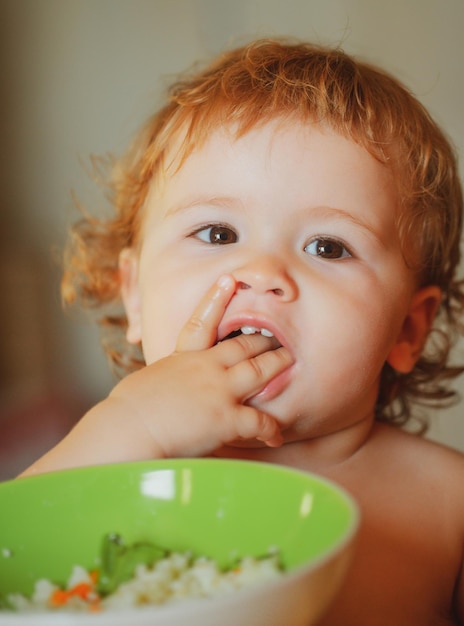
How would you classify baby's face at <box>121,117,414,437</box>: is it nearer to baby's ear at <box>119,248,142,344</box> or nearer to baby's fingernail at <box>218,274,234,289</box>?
baby's fingernail at <box>218,274,234,289</box>

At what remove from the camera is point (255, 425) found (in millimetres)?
790

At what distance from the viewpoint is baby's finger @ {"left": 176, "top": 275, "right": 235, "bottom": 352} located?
33.0 inches

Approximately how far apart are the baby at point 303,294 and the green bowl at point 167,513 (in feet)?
0.39

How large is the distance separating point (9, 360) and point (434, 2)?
1.18 meters

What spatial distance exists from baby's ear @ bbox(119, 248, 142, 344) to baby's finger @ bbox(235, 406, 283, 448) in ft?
1.25

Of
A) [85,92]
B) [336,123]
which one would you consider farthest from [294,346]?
[85,92]

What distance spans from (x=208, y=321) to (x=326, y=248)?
Result: 0.19 metres

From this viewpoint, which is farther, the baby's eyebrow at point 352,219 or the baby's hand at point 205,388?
the baby's eyebrow at point 352,219

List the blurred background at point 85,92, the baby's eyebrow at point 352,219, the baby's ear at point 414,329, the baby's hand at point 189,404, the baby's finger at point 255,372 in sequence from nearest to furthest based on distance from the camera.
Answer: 1. the baby's hand at point 189,404
2. the baby's finger at point 255,372
3. the baby's eyebrow at point 352,219
4. the baby's ear at point 414,329
5. the blurred background at point 85,92

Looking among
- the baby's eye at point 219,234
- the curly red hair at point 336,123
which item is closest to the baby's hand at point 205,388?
the baby's eye at point 219,234

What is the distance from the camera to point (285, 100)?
3.22 feet

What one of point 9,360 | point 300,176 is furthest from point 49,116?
point 300,176

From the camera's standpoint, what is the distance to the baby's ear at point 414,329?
3.70 feet

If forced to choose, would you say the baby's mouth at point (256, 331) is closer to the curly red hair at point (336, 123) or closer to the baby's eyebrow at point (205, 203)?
the baby's eyebrow at point (205, 203)
